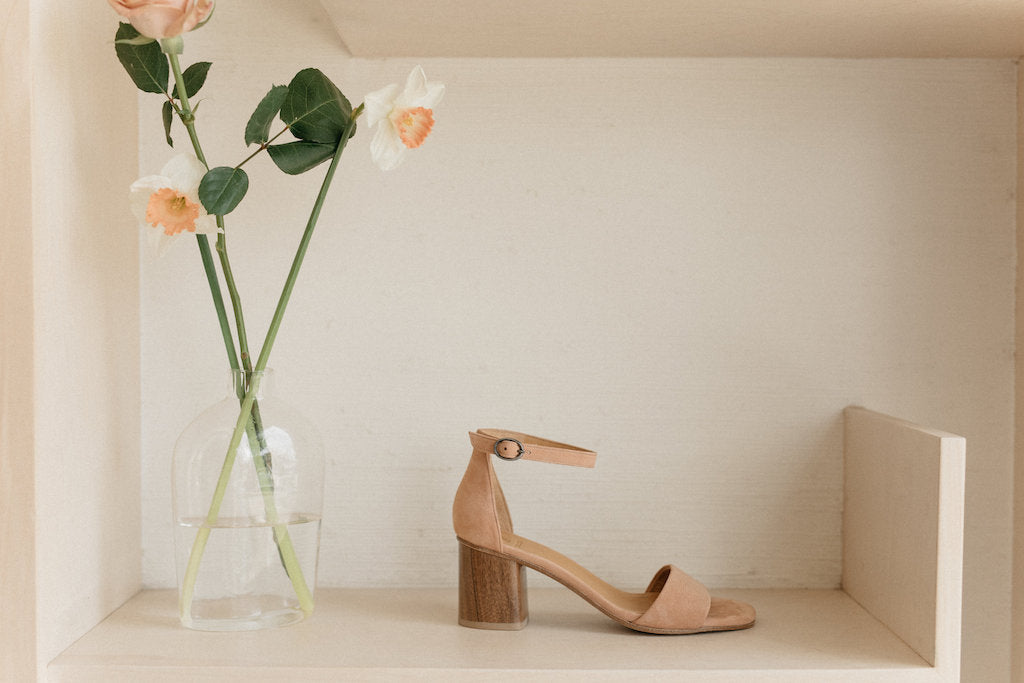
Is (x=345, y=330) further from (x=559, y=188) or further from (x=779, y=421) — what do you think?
(x=779, y=421)

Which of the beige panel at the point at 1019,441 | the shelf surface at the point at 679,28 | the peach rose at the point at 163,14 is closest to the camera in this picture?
the peach rose at the point at 163,14

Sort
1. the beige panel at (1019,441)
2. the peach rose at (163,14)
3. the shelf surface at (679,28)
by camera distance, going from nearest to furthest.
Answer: the peach rose at (163,14) → the shelf surface at (679,28) → the beige panel at (1019,441)

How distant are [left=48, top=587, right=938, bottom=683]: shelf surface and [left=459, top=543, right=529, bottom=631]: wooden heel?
0.4 inches

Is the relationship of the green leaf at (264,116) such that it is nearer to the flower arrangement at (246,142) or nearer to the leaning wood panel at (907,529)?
the flower arrangement at (246,142)

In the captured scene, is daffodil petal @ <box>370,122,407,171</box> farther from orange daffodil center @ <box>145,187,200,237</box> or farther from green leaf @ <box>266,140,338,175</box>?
orange daffodil center @ <box>145,187,200,237</box>

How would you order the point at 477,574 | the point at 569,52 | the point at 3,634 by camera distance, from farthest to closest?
the point at 569,52 → the point at 477,574 → the point at 3,634

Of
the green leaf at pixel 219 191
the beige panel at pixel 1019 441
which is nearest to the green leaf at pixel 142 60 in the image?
the green leaf at pixel 219 191

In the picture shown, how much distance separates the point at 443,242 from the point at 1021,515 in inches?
26.9

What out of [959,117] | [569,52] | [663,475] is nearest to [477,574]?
[663,475]

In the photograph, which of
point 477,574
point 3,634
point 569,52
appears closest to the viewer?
→ point 3,634

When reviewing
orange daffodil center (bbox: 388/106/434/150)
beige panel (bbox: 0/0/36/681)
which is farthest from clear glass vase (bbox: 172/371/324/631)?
orange daffodil center (bbox: 388/106/434/150)

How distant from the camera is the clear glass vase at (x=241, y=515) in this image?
82 cm

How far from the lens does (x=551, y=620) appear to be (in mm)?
875

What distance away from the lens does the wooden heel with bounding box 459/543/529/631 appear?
84 cm
